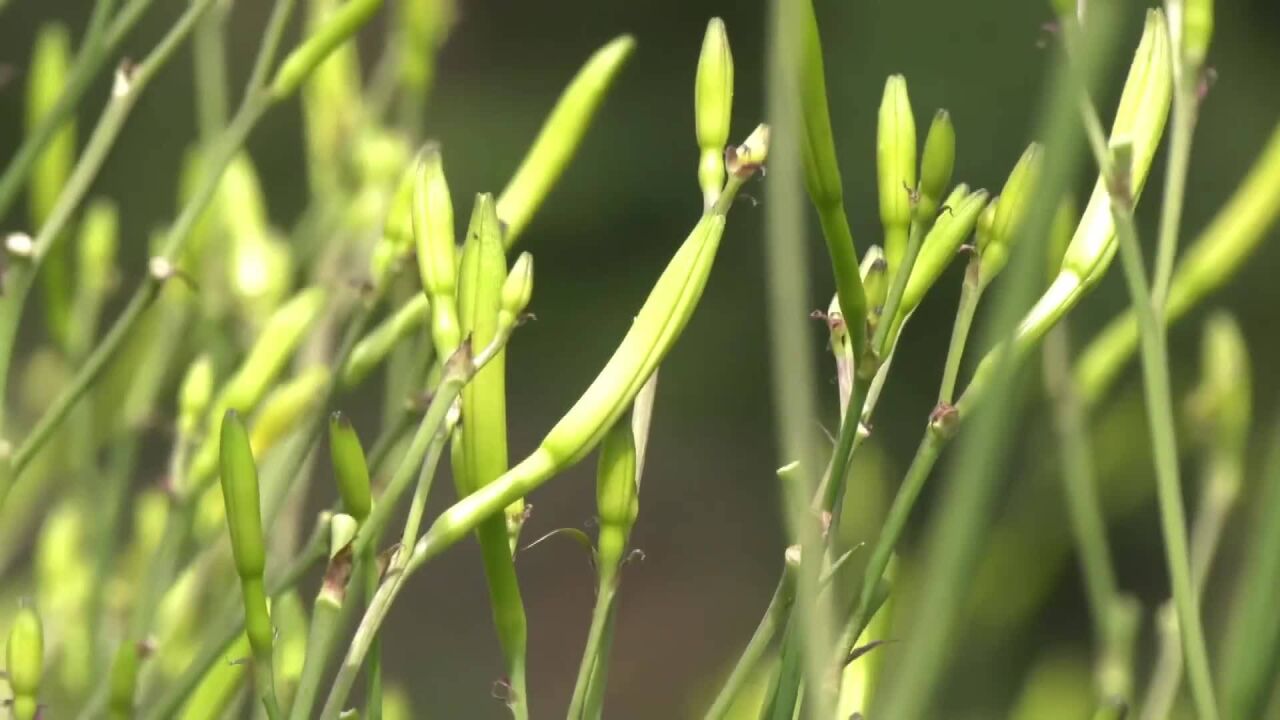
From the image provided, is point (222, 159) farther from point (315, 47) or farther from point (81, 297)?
point (81, 297)

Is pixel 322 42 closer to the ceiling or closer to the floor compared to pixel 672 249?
closer to the floor

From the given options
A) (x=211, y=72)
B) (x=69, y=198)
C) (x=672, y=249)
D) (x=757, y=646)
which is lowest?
(x=757, y=646)

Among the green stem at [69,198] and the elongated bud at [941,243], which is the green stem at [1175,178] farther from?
the green stem at [69,198]

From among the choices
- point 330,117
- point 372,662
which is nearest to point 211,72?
point 330,117

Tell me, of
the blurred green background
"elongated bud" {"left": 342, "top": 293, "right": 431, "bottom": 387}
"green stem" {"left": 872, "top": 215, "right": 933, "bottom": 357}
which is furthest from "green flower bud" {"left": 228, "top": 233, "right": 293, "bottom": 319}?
the blurred green background

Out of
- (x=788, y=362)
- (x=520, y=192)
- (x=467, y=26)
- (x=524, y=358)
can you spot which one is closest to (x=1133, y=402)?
(x=520, y=192)

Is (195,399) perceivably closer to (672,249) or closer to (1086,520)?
(1086,520)

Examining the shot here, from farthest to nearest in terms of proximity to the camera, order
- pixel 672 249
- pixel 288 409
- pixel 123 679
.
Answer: pixel 672 249 → pixel 288 409 → pixel 123 679
